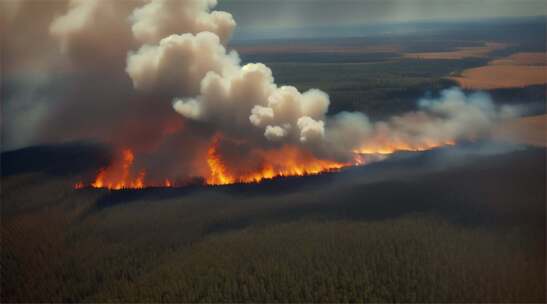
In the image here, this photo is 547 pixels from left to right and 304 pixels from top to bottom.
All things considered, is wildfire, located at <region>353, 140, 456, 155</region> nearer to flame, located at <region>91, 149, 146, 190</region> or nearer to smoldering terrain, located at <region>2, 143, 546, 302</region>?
smoldering terrain, located at <region>2, 143, 546, 302</region>

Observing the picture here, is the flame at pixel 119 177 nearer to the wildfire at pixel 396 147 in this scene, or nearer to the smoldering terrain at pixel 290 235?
the smoldering terrain at pixel 290 235

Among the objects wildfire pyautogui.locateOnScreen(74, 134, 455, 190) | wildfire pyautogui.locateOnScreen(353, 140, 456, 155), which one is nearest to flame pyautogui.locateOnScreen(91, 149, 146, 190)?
wildfire pyautogui.locateOnScreen(74, 134, 455, 190)

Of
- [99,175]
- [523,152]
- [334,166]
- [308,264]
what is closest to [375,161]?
[334,166]

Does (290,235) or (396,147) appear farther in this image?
(396,147)

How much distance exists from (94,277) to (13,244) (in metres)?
28.4

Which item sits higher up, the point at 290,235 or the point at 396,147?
the point at 396,147

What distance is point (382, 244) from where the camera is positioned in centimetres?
9256

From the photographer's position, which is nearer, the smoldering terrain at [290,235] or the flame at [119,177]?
the smoldering terrain at [290,235]

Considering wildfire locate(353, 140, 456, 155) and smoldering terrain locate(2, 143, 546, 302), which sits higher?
wildfire locate(353, 140, 456, 155)

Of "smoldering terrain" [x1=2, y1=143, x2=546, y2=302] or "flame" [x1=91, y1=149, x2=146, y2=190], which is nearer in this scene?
"smoldering terrain" [x1=2, y1=143, x2=546, y2=302]

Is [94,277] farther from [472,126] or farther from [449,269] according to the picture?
[472,126]

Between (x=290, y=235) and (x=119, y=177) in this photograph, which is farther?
(x=119, y=177)

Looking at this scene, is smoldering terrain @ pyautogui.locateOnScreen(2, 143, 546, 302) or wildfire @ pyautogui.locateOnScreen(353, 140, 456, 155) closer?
smoldering terrain @ pyautogui.locateOnScreen(2, 143, 546, 302)

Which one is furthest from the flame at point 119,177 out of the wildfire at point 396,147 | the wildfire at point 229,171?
the wildfire at point 396,147
